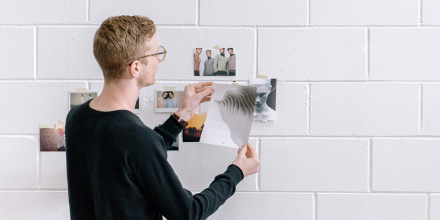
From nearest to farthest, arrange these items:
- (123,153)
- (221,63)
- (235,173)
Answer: (123,153) → (235,173) → (221,63)

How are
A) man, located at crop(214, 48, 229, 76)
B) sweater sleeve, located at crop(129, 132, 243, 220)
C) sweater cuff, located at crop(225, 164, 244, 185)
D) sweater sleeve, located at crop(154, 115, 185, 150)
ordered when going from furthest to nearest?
man, located at crop(214, 48, 229, 76) → sweater sleeve, located at crop(154, 115, 185, 150) → sweater cuff, located at crop(225, 164, 244, 185) → sweater sleeve, located at crop(129, 132, 243, 220)

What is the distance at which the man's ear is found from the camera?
2.81ft

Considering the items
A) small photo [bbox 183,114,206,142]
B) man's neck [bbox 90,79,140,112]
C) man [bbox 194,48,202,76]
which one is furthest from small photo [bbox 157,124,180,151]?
man's neck [bbox 90,79,140,112]

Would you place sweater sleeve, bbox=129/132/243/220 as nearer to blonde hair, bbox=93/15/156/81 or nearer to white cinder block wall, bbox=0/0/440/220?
blonde hair, bbox=93/15/156/81

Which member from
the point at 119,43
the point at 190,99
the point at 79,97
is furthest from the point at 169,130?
the point at 79,97

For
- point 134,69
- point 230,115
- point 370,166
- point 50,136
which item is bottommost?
point 370,166

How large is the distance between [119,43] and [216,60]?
495mm

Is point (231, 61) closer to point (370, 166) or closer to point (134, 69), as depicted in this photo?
point (134, 69)

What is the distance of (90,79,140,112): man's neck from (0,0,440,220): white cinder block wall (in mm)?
373

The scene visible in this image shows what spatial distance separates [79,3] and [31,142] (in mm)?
626

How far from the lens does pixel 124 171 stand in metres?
0.77

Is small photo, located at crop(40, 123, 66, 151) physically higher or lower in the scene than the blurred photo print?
lower

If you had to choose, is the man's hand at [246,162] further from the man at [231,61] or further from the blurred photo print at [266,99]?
the man at [231,61]

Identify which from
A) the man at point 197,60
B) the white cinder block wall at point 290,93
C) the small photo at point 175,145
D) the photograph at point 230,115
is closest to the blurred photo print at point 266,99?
the white cinder block wall at point 290,93
